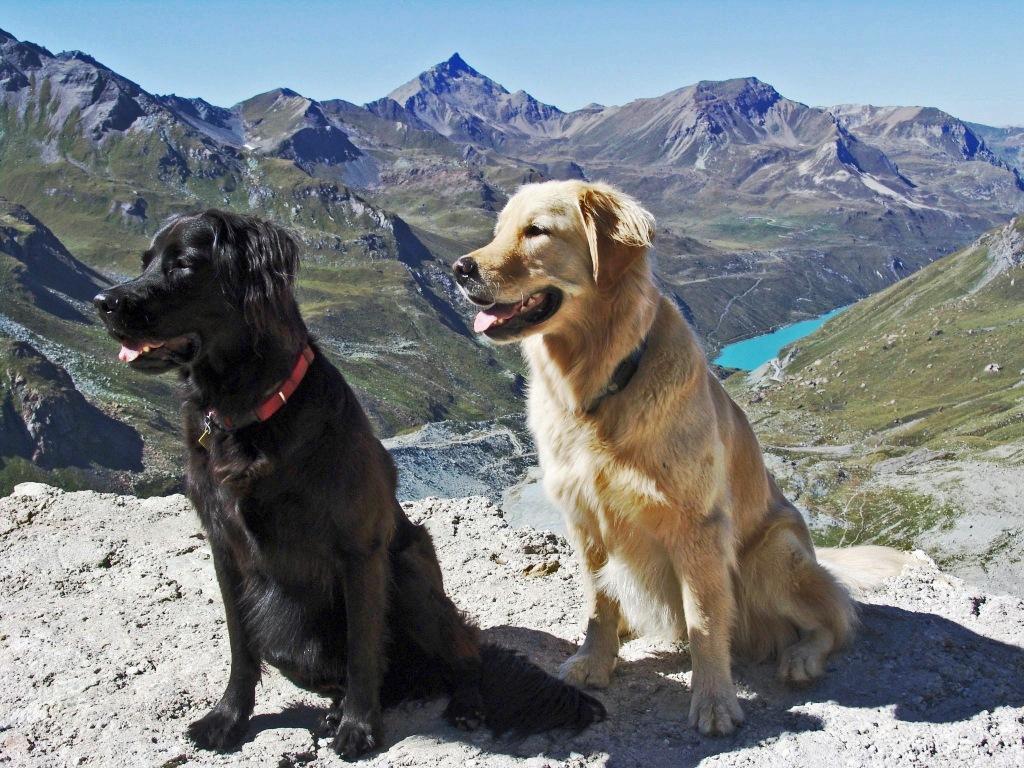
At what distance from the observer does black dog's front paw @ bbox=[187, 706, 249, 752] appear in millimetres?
6156

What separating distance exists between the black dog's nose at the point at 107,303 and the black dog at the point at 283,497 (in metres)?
0.01

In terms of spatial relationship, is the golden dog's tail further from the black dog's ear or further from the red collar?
the black dog's ear

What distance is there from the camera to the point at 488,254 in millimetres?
5809

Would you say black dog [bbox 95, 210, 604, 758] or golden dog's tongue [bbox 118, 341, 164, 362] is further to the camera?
black dog [bbox 95, 210, 604, 758]

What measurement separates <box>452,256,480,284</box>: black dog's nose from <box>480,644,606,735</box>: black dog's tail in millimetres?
3052

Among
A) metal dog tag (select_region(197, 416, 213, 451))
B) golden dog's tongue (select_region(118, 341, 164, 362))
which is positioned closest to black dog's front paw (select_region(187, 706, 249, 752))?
metal dog tag (select_region(197, 416, 213, 451))

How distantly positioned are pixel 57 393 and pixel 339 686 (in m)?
177

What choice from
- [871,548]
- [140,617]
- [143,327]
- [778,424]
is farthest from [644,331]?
[778,424]

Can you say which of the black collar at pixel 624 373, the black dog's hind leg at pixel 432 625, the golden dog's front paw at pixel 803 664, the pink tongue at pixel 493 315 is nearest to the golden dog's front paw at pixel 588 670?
the black dog's hind leg at pixel 432 625

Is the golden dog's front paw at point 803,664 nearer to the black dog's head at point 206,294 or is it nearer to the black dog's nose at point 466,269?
the black dog's nose at point 466,269

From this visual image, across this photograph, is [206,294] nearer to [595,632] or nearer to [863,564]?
[595,632]

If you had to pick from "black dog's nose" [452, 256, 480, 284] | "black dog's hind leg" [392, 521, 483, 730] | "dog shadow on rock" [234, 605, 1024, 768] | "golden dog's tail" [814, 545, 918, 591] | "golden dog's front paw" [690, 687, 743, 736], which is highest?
"black dog's nose" [452, 256, 480, 284]

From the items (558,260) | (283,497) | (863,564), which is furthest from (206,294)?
(863,564)

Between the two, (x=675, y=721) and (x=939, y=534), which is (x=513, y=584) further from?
(x=939, y=534)
